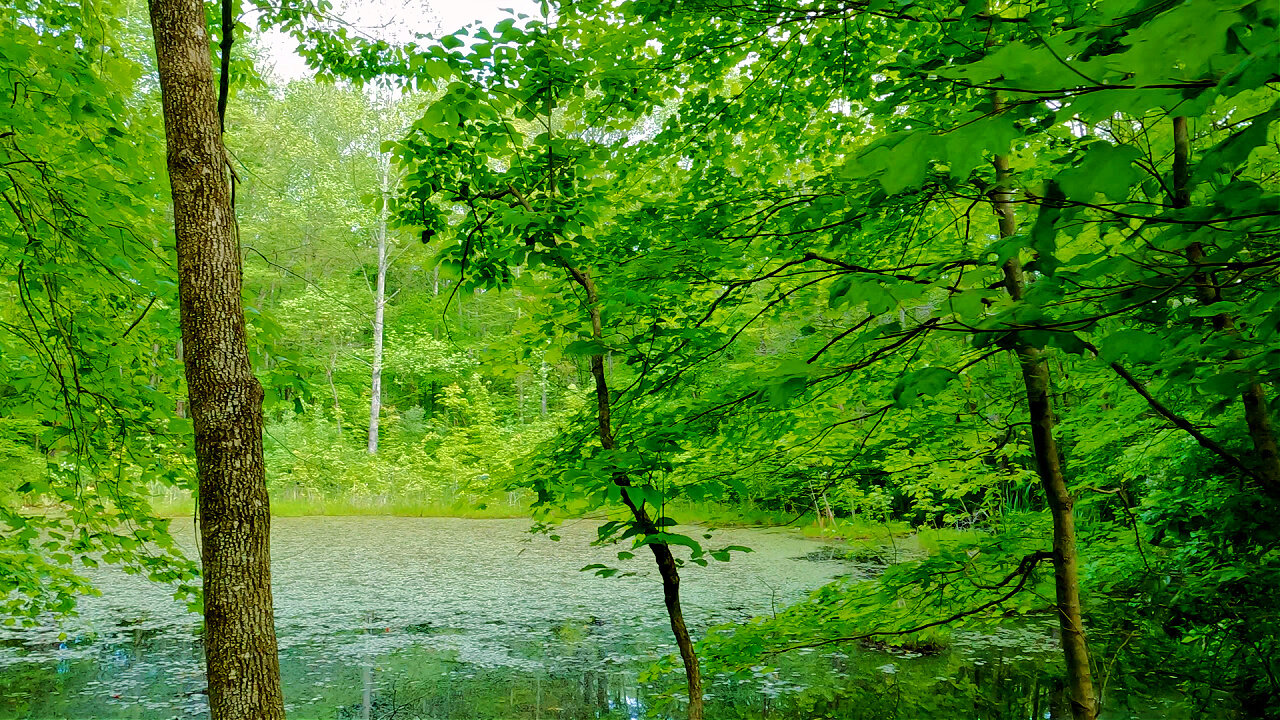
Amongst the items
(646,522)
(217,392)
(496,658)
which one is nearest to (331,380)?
(496,658)

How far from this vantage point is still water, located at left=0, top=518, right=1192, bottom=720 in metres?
3.89

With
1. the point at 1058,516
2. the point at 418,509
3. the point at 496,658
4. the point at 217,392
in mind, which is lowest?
the point at 496,658

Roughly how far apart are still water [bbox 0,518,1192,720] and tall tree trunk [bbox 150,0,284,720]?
1.48 metres

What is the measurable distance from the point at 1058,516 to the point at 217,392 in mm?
2475

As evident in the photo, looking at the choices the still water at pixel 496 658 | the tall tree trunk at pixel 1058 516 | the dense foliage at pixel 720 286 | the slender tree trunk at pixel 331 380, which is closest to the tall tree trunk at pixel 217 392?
the dense foliage at pixel 720 286

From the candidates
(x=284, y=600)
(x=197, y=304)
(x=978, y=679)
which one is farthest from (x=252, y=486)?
(x=284, y=600)

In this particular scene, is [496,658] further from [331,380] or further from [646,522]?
[331,380]

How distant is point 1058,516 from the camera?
7.52 ft

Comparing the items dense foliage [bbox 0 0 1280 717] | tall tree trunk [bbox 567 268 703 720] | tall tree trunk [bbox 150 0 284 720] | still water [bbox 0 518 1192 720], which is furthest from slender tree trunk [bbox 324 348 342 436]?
tall tree trunk [bbox 150 0 284 720]

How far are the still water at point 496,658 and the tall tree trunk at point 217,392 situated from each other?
58.4 inches

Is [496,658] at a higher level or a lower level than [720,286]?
lower

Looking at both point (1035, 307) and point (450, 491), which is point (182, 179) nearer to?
point (1035, 307)

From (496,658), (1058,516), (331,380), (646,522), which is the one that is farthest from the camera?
(331,380)

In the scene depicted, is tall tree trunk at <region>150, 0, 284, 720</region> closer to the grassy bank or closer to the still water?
the still water
